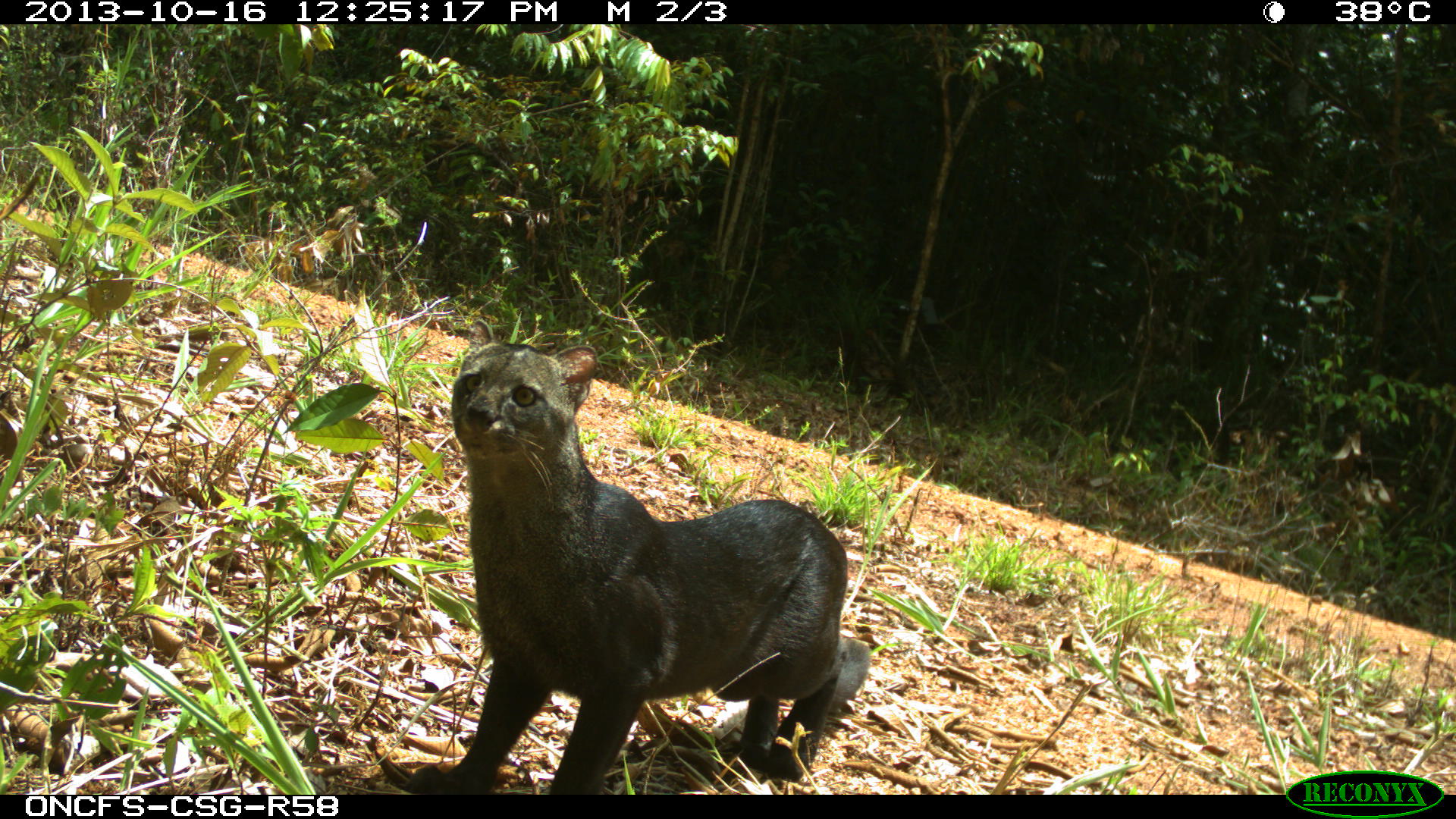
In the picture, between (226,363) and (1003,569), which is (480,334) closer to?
(226,363)

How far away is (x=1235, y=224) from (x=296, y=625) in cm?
1063

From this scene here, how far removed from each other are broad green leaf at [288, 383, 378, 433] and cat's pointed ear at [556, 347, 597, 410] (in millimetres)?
543

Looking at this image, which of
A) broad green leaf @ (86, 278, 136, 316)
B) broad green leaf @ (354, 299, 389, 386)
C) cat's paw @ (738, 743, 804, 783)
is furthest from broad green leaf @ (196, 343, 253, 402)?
cat's paw @ (738, 743, 804, 783)

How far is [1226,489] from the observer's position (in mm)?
9148

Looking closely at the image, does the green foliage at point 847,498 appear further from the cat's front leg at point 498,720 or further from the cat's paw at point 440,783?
the cat's paw at point 440,783

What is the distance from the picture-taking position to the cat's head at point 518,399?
264 cm

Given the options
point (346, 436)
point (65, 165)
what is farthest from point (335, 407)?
point (65, 165)

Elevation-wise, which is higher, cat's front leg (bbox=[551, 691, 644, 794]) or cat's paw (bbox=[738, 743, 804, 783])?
cat's front leg (bbox=[551, 691, 644, 794])

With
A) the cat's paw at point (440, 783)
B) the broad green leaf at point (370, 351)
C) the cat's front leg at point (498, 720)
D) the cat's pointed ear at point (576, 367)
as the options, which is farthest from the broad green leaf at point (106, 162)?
the cat's paw at point (440, 783)

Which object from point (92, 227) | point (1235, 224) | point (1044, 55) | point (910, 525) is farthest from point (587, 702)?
point (1235, 224)
